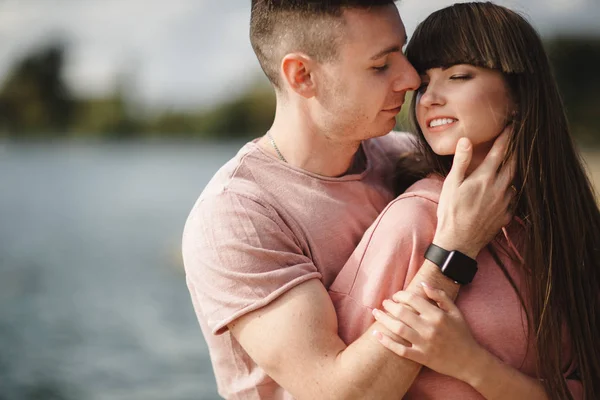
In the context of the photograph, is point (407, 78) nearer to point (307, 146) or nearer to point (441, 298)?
point (307, 146)

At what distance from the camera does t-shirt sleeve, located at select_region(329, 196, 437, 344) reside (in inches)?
74.0

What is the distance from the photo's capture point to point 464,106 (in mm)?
1913

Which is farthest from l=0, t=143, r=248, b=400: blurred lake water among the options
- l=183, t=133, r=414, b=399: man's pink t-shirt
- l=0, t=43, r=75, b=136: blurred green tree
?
l=183, t=133, r=414, b=399: man's pink t-shirt

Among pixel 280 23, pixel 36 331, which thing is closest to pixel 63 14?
pixel 36 331

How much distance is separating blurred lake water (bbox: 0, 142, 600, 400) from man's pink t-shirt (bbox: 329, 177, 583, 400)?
7574 mm

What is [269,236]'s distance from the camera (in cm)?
192

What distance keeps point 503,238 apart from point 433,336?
0.41 m

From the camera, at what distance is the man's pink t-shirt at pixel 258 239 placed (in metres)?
1.87

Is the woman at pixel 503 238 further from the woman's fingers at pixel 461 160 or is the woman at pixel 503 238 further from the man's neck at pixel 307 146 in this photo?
the man's neck at pixel 307 146

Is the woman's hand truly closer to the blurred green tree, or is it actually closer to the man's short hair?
the man's short hair

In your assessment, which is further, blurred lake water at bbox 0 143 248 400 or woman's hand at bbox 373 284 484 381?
blurred lake water at bbox 0 143 248 400

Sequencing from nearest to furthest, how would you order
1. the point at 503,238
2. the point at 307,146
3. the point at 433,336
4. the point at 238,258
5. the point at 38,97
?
the point at 433,336, the point at 238,258, the point at 503,238, the point at 307,146, the point at 38,97

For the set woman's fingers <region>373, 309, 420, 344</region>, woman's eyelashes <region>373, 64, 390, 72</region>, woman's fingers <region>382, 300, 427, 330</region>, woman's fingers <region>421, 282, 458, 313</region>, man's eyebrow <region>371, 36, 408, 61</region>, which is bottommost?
woman's fingers <region>373, 309, 420, 344</region>

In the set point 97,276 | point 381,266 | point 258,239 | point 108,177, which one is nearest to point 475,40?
point 381,266
